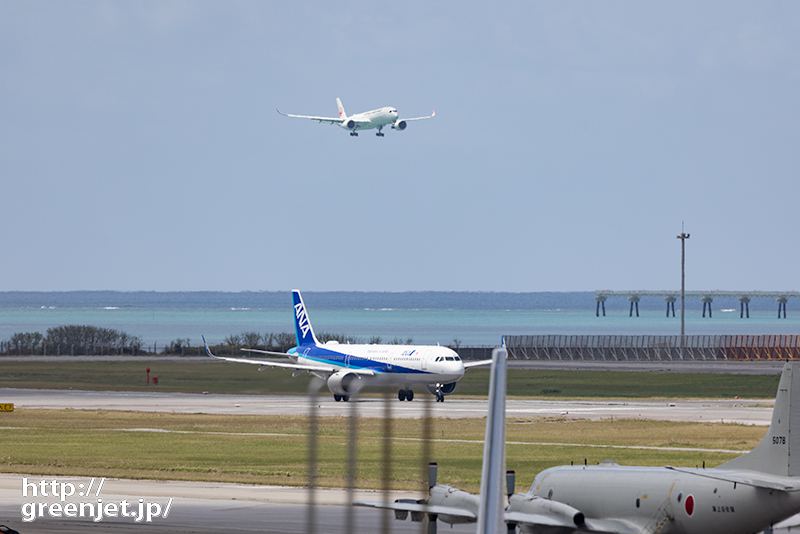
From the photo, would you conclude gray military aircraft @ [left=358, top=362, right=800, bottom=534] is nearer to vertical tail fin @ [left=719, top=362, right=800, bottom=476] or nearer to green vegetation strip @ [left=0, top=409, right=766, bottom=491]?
vertical tail fin @ [left=719, top=362, right=800, bottom=476]

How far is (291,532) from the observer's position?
3002cm

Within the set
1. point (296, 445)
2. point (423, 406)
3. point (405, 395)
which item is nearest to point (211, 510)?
point (296, 445)

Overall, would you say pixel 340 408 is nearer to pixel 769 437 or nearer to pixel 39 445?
pixel 39 445

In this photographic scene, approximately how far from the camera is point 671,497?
2088 centimetres

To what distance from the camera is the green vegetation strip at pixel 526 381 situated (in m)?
91.4

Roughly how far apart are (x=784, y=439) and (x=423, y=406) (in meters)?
48.6

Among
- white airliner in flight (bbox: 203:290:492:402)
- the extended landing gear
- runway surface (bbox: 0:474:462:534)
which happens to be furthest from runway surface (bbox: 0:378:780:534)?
the extended landing gear

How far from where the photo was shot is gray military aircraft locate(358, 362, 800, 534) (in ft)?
66.7

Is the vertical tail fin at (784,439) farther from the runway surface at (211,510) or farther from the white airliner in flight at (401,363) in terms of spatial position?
the white airliner in flight at (401,363)

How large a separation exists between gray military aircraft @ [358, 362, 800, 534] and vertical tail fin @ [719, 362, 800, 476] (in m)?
0.02

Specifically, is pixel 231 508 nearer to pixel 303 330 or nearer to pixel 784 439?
pixel 784 439

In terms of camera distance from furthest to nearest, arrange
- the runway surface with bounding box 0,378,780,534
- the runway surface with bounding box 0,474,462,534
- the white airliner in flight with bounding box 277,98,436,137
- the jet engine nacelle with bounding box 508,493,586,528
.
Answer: the white airliner in flight with bounding box 277,98,436,137 → the runway surface with bounding box 0,474,462,534 → the runway surface with bounding box 0,378,780,534 → the jet engine nacelle with bounding box 508,493,586,528

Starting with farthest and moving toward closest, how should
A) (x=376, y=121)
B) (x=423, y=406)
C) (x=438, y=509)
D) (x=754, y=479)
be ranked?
(x=376, y=121) < (x=423, y=406) < (x=754, y=479) < (x=438, y=509)

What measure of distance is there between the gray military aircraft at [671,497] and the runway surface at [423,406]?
42318mm
